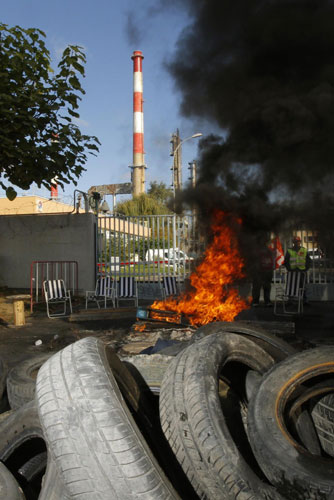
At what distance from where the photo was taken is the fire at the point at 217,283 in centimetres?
799

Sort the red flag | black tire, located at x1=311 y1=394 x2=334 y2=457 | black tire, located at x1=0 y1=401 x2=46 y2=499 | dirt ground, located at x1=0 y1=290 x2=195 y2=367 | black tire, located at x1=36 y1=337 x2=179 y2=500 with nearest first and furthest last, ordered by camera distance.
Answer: black tire, located at x1=36 y1=337 x2=179 y2=500 < black tire, located at x1=0 y1=401 x2=46 y2=499 < black tire, located at x1=311 y1=394 x2=334 y2=457 < dirt ground, located at x1=0 y1=290 x2=195 y2=367 < the red flag

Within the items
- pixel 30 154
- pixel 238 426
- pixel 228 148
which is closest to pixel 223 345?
pixel 238 426

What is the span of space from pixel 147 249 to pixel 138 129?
121 feet

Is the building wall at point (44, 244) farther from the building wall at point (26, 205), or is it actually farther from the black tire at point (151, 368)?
the building wall at point (26, 205)

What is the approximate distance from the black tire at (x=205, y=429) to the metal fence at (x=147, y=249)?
1136 cm

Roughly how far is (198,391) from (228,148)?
6.33m

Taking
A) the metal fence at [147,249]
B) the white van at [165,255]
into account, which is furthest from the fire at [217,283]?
the white van at [165,255]

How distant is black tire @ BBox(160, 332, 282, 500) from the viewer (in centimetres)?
221

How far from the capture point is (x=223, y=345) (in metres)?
3.26

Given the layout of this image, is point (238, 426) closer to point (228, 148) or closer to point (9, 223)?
point (228, 148)

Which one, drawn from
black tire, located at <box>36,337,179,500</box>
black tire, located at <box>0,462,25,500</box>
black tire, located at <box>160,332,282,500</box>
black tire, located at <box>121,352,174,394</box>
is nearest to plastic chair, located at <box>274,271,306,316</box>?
black tire, located at <box>121,352,174,394</box>

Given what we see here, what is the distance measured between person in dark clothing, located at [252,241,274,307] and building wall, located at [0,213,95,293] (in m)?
6.12

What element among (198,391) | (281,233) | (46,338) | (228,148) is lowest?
(46,338)

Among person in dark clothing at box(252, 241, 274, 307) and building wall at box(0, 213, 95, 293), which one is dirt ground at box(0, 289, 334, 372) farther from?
building wall at box(0, 213, 95, 293)
